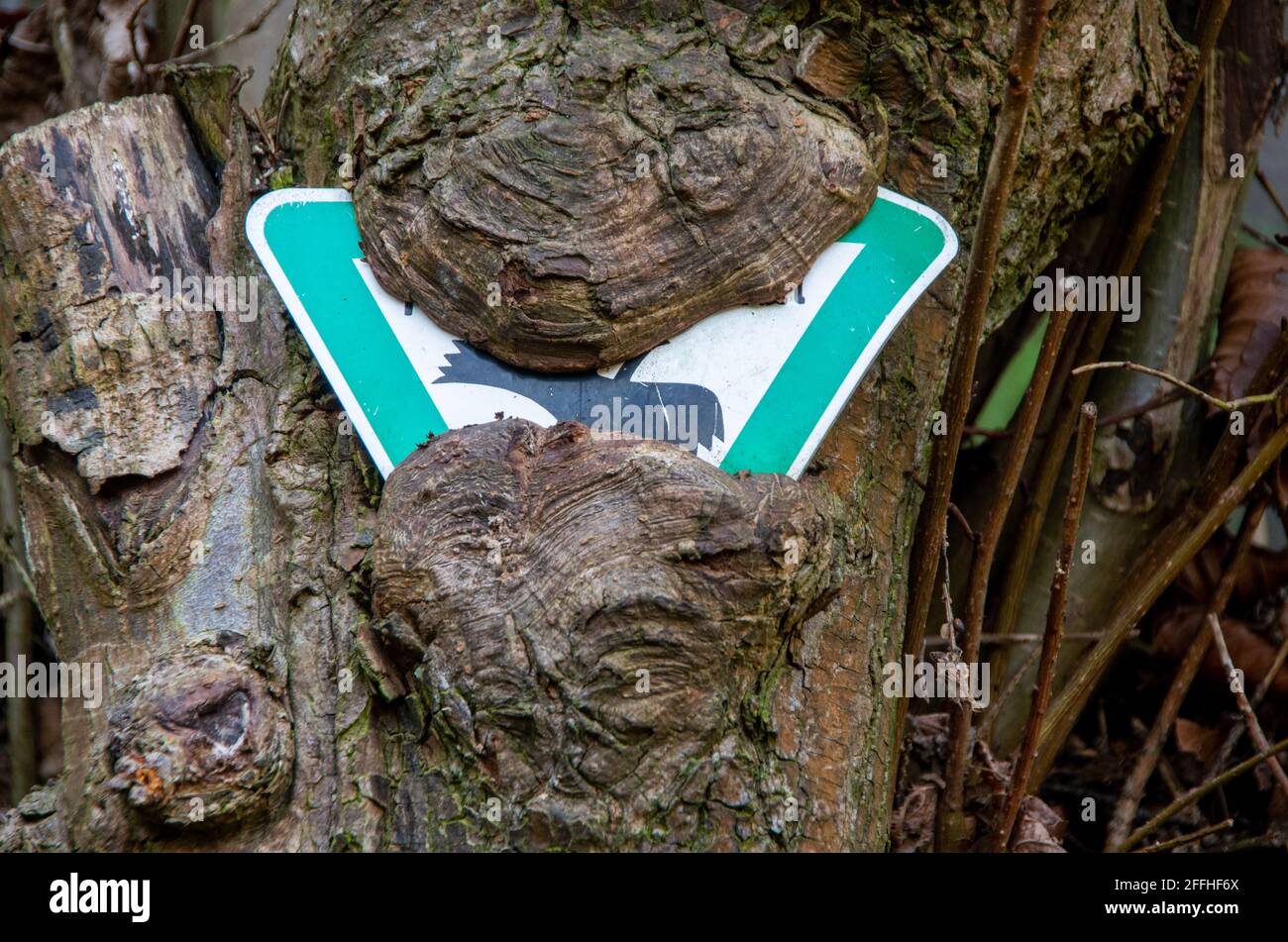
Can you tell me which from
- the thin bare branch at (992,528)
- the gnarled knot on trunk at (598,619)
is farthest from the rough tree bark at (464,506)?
the thin bare branch at (992,528)

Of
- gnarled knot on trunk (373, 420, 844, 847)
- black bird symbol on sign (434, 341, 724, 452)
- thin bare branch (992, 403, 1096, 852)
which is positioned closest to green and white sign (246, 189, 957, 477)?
black bird symbol on sign (434, 341, 724, 452)

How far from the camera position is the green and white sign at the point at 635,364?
1728 millimetres

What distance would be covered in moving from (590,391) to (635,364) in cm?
9

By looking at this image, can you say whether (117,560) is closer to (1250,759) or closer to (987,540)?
(987,540)

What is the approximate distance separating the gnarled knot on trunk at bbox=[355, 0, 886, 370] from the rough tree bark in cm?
1

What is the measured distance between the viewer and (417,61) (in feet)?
6.44

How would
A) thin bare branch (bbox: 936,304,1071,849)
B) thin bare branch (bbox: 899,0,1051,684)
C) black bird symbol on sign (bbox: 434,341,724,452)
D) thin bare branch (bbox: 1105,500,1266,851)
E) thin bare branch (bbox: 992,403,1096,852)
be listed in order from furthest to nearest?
thin bare branch (bbox: 1105,500,1266,851)
black bird symbol on sign (bbox: 434,341,724,452)
thin bare branch (bbox: 936,304,1071,849)
thin bare branch (bbox: 992,403,1096,852)
thin bare branch (bbox: 899,0,1051,684)

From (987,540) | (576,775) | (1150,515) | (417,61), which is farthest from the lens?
(1150,515)

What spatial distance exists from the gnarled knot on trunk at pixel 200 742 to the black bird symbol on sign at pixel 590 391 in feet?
1.83

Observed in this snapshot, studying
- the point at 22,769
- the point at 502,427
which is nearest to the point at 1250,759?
the point at 502,427

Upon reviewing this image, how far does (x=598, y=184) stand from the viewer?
1.74 metres

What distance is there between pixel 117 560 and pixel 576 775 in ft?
2.80

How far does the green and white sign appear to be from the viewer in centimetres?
173

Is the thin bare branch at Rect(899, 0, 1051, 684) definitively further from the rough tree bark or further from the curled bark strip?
the curled bark strip
